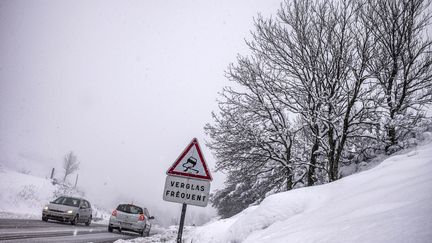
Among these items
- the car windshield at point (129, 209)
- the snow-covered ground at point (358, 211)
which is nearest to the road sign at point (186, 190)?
the snow-covered ground at point (358, 211)

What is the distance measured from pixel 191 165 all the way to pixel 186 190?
0.48 metres

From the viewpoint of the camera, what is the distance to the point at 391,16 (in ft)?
38.0

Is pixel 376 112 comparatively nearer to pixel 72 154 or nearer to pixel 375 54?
pixel 375 54

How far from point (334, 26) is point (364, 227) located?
1029 cm

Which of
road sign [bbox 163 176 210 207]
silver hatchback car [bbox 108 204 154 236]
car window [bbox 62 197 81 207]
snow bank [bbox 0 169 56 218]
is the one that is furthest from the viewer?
snow bank [bbox 0 169 56 218]

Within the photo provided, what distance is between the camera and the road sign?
526cm

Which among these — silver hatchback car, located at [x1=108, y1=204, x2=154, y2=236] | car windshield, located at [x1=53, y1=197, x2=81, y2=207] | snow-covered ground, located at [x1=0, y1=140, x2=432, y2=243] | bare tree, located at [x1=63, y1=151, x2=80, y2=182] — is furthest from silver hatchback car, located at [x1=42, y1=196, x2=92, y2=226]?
bare tree, located at [x1=63, y1=151, x2=80, y2=182]

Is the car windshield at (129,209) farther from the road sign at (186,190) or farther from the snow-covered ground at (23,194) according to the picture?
the road sign at (186,190)

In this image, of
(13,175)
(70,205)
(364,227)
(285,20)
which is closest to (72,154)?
(13,175)

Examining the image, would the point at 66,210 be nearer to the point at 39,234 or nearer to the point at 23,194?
the point at 39,234

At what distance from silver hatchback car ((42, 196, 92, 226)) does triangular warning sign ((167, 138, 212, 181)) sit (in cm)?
1149

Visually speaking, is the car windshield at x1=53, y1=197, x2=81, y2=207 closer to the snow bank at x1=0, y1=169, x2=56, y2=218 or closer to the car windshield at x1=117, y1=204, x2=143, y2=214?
the car windshield at x1=117, y1=204, x2=143, y2=214

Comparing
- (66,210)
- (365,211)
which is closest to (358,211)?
(365,211)

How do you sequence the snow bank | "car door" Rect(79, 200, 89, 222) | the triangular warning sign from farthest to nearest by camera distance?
the snow bank, "car door" Rect(79, 200, 89, 222), the triangular warning sign
